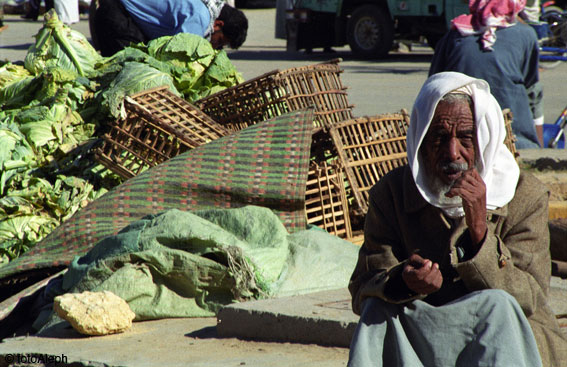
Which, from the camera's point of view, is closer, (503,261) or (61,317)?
(503,261)

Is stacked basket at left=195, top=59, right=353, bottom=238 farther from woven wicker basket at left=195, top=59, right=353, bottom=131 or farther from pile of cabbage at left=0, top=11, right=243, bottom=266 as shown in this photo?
pile of cabbage at left=0, top=11, right=243, bottom=266

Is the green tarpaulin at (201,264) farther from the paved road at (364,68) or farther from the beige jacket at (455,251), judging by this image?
the paved road at (364,68)

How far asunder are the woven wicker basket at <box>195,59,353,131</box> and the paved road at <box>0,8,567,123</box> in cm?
397

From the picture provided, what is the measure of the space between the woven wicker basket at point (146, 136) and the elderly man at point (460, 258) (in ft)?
8.91

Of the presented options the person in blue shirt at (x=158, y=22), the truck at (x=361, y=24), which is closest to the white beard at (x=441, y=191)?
the person in blue shirt at (x=158, y=22)

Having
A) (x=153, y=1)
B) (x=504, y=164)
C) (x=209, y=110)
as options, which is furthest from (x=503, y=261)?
(x=153, y=1)

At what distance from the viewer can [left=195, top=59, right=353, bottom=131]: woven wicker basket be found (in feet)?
17.2

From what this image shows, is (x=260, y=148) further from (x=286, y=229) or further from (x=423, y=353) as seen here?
(x=423, y=353)

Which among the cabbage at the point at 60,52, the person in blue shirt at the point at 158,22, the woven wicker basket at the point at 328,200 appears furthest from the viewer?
the person in blue shirt at the point at 158,22

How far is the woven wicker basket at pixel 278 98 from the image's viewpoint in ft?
17.2

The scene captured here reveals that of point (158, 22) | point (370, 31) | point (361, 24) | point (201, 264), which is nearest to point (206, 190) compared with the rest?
point (201, 264)

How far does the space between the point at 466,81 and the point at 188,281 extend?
1.99 metres

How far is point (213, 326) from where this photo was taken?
11.7ft

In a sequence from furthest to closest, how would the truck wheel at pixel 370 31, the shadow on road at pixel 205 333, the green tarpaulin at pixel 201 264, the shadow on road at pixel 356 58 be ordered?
the truck wheel at pixel 370 31 → the shadow on road at pixel 356 58 → the green tarpaulin at pixel 201 264 → the shadow on road at pixel 205 333
